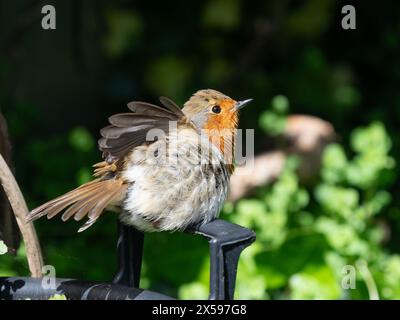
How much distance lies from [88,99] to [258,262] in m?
2.61

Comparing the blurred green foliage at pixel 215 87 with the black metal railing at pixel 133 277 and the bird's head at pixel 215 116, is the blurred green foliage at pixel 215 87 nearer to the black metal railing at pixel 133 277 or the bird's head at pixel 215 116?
the bird's head at pixel 215 116

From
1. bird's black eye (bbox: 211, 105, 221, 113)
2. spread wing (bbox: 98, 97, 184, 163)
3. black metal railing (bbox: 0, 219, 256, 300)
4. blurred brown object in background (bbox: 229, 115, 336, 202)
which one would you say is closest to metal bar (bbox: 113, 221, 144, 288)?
black metal railing (bbox: 0, 219, 256, 300)

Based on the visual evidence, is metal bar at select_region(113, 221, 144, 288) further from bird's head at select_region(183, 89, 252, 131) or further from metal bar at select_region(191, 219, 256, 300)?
bird's head at select_region(183, 89, 252, 131)

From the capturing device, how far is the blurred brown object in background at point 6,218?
2.36 metres

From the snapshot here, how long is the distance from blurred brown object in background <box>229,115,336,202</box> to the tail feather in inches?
99.0

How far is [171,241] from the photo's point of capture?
14.4 feet

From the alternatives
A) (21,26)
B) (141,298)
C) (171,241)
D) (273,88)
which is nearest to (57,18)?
(21,26)

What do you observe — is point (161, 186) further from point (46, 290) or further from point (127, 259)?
point (46, 290)

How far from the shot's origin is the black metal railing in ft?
6.18

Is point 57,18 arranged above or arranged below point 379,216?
above

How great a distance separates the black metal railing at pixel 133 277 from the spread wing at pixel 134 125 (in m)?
0.26

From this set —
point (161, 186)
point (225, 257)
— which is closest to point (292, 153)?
point (161, 186)

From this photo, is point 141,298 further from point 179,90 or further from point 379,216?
point 179,90

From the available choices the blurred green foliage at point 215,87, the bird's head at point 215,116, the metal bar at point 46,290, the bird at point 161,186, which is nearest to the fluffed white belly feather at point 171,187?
the bird at point 161,186
